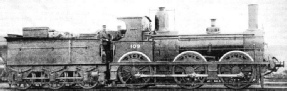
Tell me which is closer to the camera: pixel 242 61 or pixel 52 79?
pixel 242 61

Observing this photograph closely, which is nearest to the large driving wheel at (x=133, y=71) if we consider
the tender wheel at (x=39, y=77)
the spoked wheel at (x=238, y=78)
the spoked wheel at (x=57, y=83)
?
the spoked wheel at (x=57, y=83)

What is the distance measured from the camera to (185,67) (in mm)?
12438

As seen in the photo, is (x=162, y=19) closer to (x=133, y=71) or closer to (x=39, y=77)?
(x=133, y=71)

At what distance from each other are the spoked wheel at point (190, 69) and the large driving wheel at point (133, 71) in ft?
3.51

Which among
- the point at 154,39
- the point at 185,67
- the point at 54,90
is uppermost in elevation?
the point at 154,39

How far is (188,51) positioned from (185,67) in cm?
59

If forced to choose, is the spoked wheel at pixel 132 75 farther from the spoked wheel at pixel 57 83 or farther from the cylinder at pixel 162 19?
the spoked wheel at pixel 57 83

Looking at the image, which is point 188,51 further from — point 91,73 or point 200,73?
point 91,73

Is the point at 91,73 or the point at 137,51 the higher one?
the point at 137,51

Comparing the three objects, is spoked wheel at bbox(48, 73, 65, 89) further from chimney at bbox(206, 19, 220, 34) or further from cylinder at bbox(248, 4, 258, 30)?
cylinder at bbox(248, 4, 258, 30)

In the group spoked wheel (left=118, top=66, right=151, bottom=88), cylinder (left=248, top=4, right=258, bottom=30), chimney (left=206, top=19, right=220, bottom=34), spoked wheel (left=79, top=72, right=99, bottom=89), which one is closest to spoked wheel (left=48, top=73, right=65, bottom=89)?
spoked wheel (left=79, top=72, right=99, bottom=89)

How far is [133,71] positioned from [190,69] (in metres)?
2.02

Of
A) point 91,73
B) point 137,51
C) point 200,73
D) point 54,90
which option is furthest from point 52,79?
point 200,73

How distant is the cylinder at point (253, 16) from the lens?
12.2m
